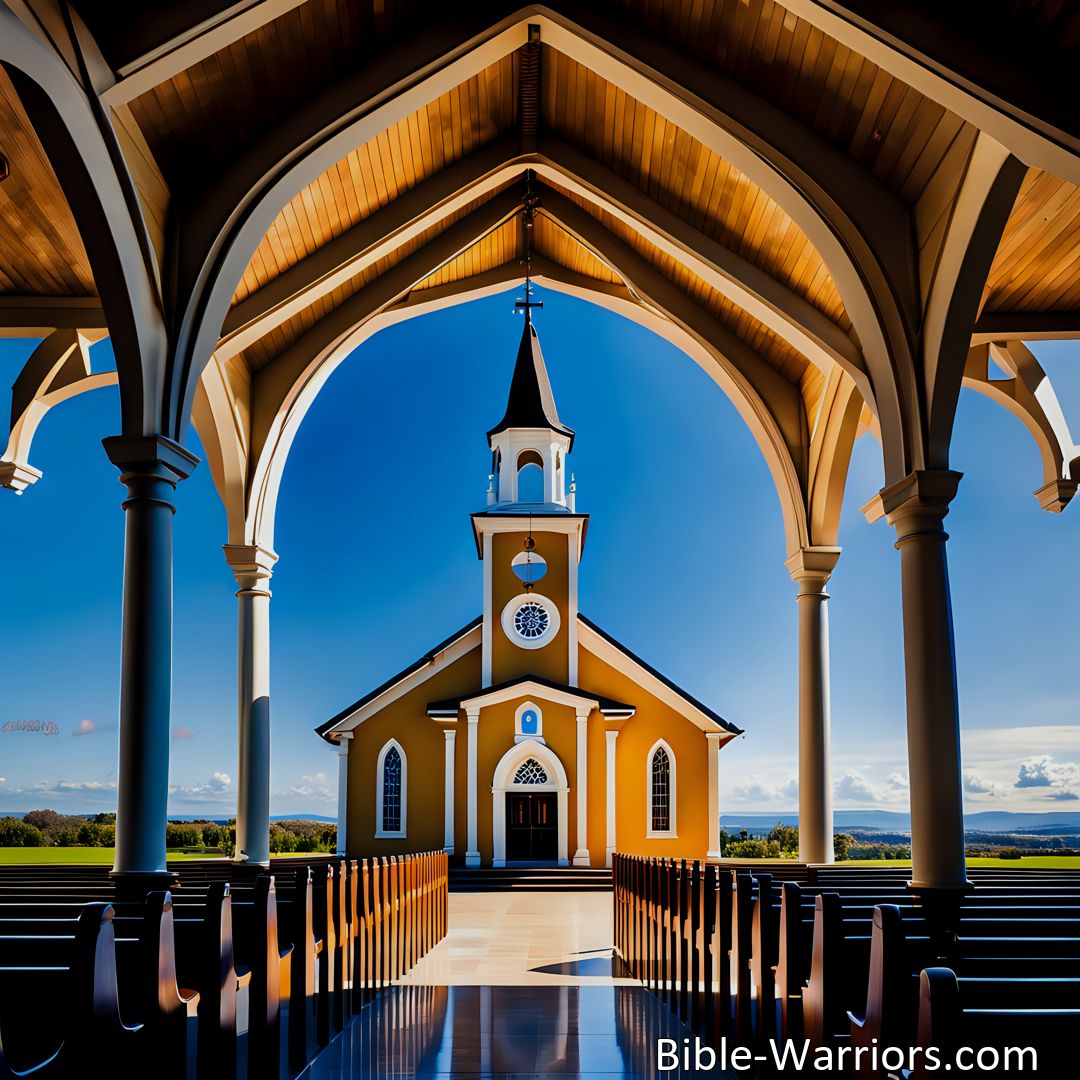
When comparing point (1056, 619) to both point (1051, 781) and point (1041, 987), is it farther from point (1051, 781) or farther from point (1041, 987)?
point (1041, 987)

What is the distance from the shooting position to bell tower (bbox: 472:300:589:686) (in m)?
29.2

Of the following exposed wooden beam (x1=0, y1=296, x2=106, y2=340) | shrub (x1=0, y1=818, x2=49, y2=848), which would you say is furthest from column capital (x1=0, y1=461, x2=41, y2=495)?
shrub (x1=0, y1=818, x2=49, y2=848)

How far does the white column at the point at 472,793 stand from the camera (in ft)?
89.8

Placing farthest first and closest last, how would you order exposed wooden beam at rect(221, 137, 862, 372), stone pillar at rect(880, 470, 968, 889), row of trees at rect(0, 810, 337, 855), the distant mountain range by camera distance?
the distant mountain range
row of trees at rect(0, 810, 337, 855)
exposed wooden beam at rect(221, 137, 862, 372)
stone pillar at rect(880, 470, 968, 889)

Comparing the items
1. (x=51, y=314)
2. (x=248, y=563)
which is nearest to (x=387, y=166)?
(x=51, y=314)

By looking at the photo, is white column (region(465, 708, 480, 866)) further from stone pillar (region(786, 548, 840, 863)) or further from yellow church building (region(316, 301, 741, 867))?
stone pillar (region(786, 548, 840, 863))

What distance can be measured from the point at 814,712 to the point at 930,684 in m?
6.11

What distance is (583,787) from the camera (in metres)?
27.8

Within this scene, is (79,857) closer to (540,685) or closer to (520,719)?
(520,719)

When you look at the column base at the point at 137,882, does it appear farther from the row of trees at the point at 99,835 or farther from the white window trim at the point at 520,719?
the white window trim at the point at 520,719

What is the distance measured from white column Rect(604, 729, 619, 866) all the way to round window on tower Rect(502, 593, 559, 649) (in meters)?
2.87

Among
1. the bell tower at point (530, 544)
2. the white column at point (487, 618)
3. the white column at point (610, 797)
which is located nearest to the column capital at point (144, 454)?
the bell tower at point (530, 544)

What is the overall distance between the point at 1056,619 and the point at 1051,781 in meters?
6.91

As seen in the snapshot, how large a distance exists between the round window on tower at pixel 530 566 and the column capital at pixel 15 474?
16.3 meters
